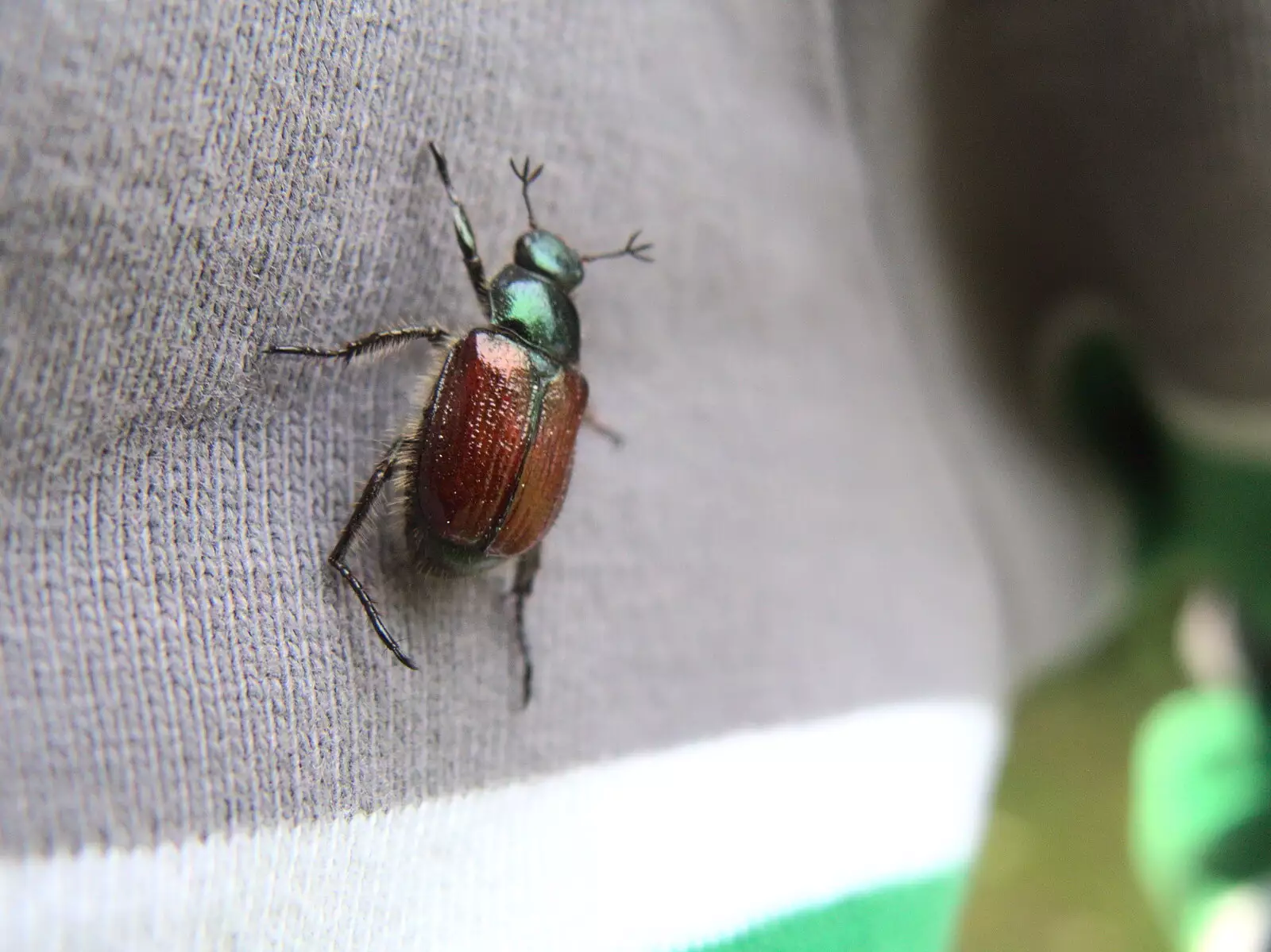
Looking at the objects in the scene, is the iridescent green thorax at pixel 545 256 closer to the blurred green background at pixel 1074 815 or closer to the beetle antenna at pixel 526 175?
the beetle antenna at pixel 526 175

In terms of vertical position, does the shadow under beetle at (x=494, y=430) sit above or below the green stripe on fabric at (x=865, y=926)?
above

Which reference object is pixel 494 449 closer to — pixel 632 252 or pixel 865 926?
pixel 632 252

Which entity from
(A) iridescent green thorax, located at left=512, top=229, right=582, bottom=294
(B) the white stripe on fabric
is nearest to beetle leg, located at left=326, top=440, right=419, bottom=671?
(B) the white stripe on fabric

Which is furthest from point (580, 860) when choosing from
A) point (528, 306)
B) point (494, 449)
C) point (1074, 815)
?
point (1074, 815)

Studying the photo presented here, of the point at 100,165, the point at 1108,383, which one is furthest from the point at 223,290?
the point at 1108,383

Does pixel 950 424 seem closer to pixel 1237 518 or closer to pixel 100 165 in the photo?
pixel 1237 518

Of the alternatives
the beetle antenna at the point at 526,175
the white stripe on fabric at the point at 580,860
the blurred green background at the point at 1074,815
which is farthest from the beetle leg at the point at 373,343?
the blurred green background at the point at 1074,815
